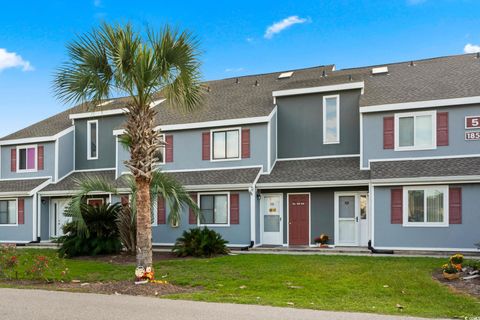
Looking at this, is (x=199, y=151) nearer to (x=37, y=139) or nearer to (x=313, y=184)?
(x=313, y=184)

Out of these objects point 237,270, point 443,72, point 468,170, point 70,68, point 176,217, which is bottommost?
point 237,270

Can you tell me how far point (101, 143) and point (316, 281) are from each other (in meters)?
17.4

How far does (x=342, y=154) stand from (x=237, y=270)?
352 inches

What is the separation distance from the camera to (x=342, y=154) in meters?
21.4

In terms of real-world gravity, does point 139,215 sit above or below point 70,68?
below

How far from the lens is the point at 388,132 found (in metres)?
19.7

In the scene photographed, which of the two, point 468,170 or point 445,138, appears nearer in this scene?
point 468,170

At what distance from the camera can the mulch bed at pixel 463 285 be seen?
10922 mm

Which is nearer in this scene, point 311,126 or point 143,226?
point 143,226

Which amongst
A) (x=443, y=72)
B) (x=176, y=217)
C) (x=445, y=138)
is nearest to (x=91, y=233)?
(x=176, y=217)

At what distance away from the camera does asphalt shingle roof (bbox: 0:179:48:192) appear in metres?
25.3

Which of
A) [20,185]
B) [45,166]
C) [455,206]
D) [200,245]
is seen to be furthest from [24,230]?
[455,206]

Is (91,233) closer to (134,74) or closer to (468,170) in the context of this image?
(134,74)

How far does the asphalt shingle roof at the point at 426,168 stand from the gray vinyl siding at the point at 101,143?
13.4 metres
